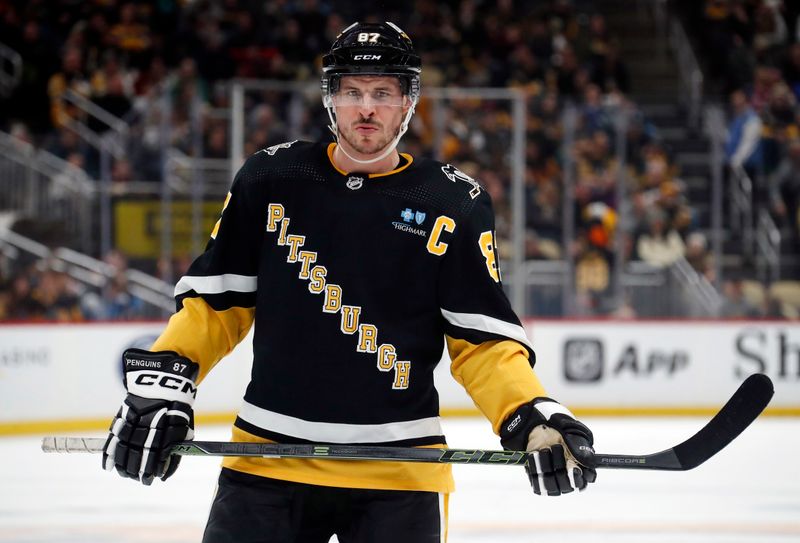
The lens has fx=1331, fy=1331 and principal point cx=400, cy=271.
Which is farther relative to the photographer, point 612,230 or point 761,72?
point 761,72

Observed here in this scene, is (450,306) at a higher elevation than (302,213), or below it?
below

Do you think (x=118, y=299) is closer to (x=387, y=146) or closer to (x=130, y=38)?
(x=130, y=38)

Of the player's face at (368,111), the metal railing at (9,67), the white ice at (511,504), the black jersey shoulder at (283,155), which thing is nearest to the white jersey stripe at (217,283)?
the black jersey shoulder at (283,155)

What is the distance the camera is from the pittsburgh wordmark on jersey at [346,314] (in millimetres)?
2389

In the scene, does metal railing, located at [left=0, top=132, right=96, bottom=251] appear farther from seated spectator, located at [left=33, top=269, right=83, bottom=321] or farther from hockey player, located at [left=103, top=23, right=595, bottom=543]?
hockey player, located at [left=103, top=23, right=595, bottom=543]

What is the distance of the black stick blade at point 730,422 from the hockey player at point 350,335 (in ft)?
0.68

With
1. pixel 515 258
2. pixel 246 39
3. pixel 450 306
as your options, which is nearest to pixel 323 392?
pixel 450 306

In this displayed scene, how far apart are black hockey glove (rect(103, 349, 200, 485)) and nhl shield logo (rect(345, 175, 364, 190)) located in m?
0.44

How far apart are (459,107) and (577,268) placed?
132cm

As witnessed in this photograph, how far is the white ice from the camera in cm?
503

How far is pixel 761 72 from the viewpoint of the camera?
11.6 meters

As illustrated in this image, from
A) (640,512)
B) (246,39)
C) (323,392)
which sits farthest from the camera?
(246,39)

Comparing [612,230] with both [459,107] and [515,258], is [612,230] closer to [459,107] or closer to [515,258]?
[515,258]

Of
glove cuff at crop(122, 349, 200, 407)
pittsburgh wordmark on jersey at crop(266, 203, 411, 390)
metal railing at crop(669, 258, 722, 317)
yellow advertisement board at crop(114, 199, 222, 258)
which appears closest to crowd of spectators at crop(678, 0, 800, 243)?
metal railing at crop(669, 258, 722, 317)
